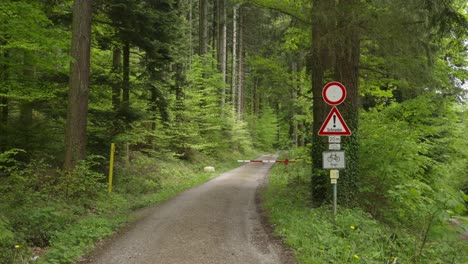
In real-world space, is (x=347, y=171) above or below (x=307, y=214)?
above

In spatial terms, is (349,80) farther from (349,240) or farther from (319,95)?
(349,240)

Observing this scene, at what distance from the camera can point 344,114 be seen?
891 cm

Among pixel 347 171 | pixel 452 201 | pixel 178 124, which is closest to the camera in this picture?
pixel 452 201

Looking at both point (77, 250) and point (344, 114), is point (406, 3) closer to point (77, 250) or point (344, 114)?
point (344, 114)

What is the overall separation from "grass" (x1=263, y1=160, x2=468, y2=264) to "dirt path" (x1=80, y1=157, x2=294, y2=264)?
412 mm

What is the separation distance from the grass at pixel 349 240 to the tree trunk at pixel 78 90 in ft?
18.0

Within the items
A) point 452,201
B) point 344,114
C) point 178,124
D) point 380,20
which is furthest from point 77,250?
point 178,124

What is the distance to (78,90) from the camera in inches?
385

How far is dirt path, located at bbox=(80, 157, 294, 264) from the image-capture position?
19.3ft

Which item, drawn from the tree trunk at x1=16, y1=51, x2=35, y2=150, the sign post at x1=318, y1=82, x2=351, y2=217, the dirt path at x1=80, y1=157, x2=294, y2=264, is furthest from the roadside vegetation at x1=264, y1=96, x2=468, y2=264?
Result: the tree trunk at x1=16, y1=51, x2=35, y2=150

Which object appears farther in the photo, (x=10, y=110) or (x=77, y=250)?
(x=10, y=110)

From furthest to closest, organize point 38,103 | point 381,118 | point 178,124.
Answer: point 178,124 < point 38,103 < point 381,118

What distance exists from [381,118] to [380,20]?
3076mm

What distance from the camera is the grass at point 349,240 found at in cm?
559
